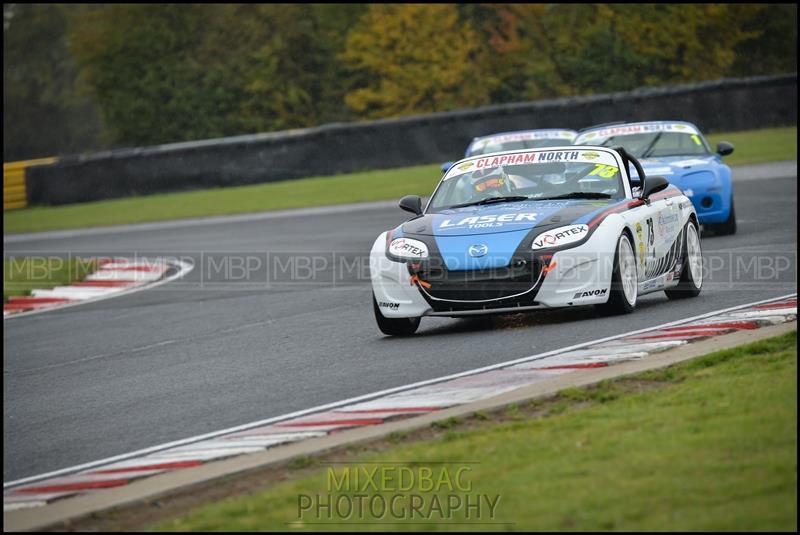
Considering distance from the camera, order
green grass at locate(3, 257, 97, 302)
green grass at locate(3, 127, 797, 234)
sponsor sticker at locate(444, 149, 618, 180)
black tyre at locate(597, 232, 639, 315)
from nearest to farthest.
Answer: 1. black tyre at locate(597, 232, 639, 315)
2. sponsor sticker at locate(444, 149, 618, 180)
3. green grass at locate(3, 257, 97, 302)
4. green grass at locate(3, 127, 797, 234)

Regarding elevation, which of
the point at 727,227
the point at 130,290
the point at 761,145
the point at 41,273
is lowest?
the point at 41,273

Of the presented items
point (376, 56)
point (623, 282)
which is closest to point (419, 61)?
point (376, 56)

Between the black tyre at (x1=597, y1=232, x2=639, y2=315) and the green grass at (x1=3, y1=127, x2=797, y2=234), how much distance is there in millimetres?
18515

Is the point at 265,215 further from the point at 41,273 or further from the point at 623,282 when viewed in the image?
the point at 623,282

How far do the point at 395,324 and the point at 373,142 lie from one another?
24608 millimetres

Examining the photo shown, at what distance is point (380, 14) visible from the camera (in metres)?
57.0

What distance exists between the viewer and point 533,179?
11109 millimetres

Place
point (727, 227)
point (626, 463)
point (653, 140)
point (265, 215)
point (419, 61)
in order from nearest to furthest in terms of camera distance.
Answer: point (626, 463) → point (727, 227) → point (653, 140) → point (265, 215) → point (419, 61)

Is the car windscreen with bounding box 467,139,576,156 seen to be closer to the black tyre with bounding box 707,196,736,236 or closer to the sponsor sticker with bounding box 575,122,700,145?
the sponsor sticker with bounding box 575,122,700,145

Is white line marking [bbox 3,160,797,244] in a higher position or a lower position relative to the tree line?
lower

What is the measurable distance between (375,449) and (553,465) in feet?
3.61

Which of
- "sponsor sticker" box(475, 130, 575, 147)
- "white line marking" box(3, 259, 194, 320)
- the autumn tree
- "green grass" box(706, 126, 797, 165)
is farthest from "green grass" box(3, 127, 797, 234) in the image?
the autumn tree

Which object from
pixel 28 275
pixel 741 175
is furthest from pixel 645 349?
pixel 741 175

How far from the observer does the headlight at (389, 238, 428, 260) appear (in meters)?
10.1
